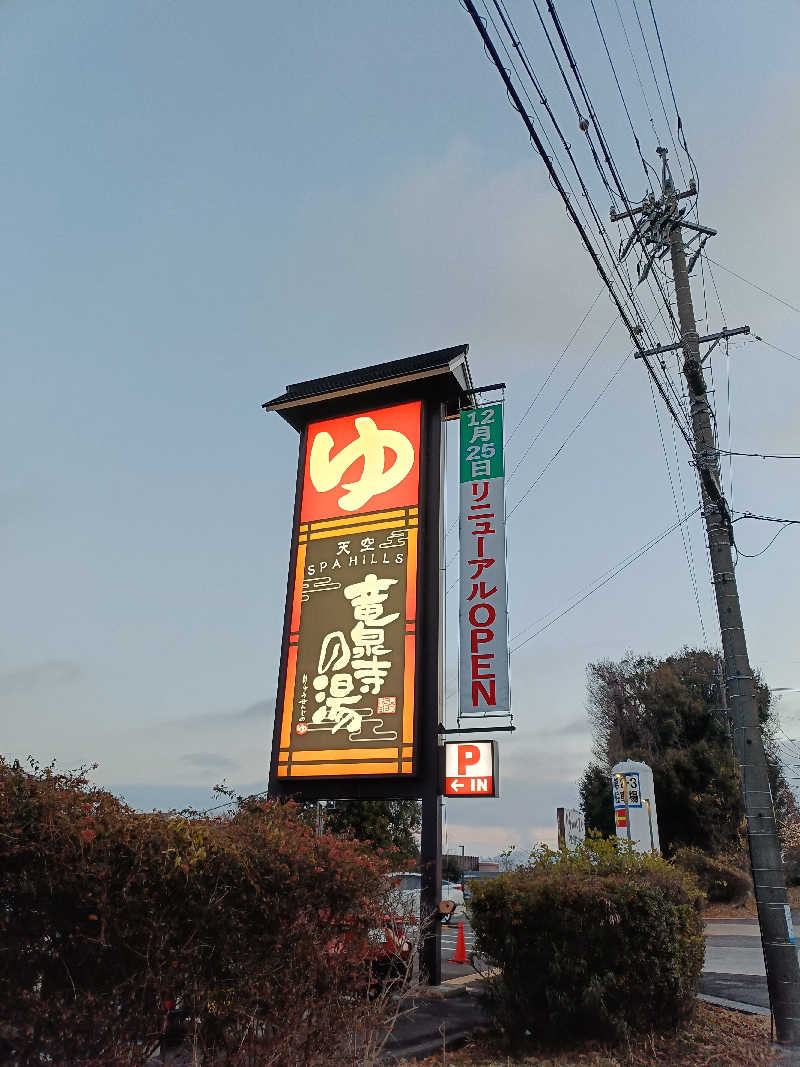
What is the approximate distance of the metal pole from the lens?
8773 millimetres

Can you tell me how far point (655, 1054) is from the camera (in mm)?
7672

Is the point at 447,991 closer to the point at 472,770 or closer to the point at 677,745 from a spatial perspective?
the point at 472,770

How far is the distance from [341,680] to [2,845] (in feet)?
31.6

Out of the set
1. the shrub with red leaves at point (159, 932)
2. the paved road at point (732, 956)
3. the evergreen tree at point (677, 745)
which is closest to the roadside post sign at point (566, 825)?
the paved road at point (732, 956)

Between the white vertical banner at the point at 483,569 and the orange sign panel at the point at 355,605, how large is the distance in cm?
91

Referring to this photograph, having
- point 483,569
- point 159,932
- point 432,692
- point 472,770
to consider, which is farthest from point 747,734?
point 159,932

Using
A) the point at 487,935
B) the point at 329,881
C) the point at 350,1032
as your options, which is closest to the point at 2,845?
the point at 329,881

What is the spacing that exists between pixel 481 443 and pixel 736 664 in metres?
6.23

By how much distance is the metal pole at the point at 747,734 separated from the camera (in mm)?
8773

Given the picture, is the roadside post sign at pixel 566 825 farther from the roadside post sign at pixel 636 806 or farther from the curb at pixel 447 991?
the curb at pixel 447 991

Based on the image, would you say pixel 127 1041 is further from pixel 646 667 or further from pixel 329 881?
pixel 646 667

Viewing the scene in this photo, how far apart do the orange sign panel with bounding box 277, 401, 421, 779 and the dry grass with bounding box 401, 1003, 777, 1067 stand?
4752 millimetres

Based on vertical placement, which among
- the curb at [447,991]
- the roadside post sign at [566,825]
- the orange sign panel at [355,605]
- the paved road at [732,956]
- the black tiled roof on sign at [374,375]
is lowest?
the paved road at [732,956]

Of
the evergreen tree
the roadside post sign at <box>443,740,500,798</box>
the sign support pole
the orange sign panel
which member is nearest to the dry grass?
the sign support pole
